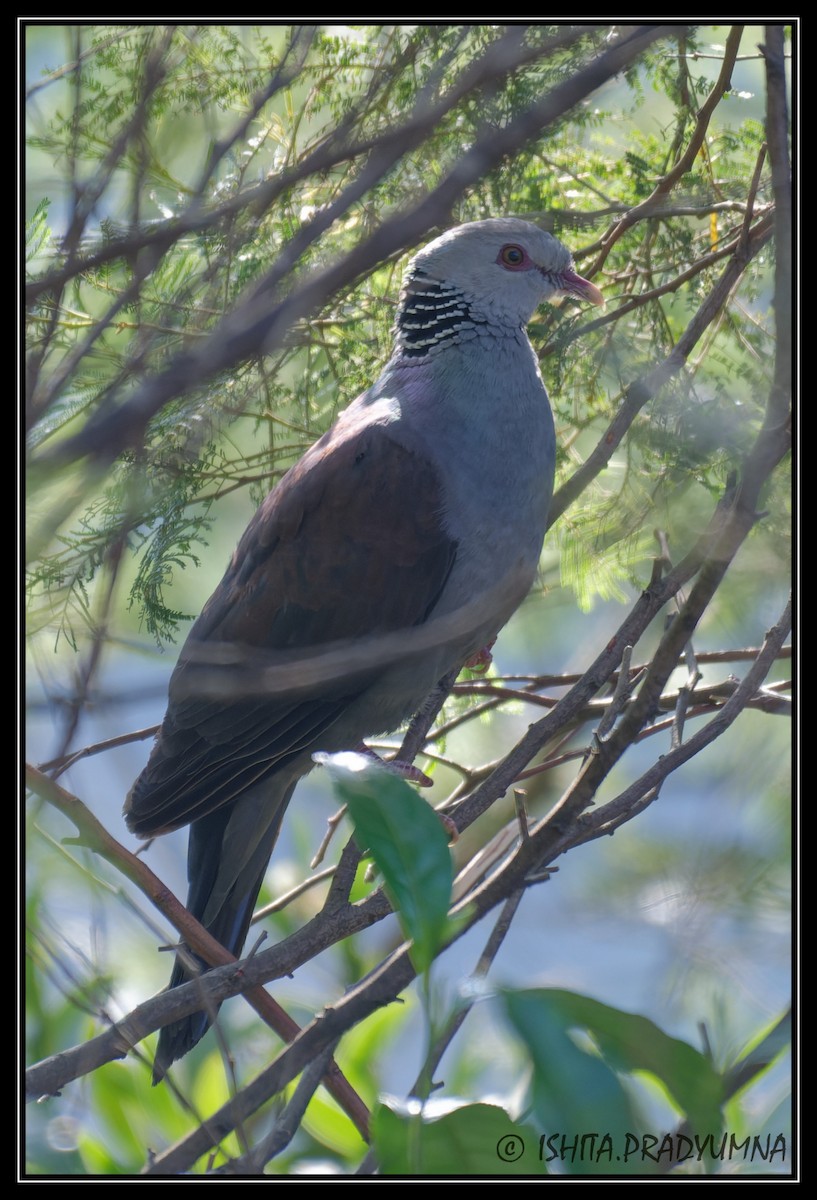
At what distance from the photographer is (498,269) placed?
2.77 m

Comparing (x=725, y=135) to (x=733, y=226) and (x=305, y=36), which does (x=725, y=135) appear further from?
(x=305, y=36)

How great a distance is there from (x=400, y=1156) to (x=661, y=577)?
899mm

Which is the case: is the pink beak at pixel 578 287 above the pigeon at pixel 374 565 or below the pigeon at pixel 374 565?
above

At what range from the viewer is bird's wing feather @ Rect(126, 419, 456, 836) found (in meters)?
2.57

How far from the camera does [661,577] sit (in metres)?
1.68

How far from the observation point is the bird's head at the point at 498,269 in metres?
2.66

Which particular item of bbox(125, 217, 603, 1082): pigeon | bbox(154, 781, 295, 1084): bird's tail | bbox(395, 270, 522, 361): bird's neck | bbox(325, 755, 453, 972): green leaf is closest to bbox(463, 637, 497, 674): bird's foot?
bbox(125, 217, 603, 1082): pigeon

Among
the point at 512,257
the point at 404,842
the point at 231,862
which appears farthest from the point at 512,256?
the point at 404,842

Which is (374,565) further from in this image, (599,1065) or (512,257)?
(599,1065)

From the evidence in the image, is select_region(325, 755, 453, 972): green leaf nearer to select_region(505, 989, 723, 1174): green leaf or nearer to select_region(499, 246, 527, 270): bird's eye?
select_region(505, 989, 723, 1174): green leaf

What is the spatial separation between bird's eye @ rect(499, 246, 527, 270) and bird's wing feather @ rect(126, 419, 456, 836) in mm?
552

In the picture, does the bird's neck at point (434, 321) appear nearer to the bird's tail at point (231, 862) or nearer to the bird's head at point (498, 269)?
the bird's head at point (498, 269)

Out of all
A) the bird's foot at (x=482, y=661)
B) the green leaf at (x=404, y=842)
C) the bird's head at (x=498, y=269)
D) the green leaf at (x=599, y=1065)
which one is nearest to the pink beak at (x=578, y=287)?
the bird's head at (x=498, y=269)
